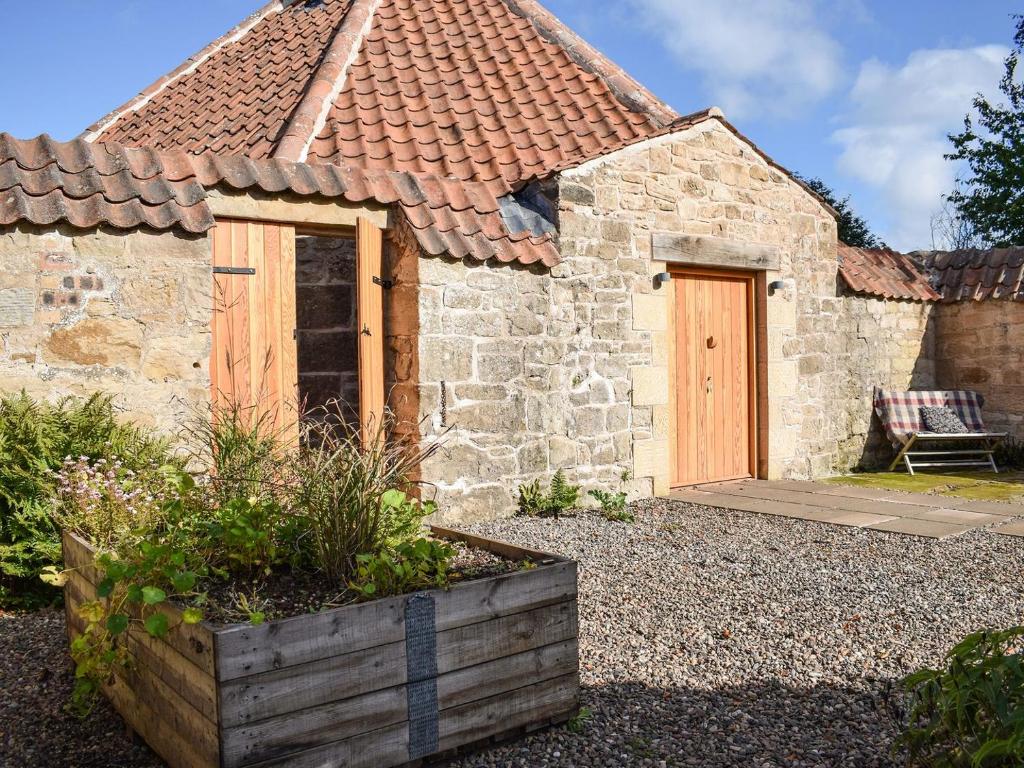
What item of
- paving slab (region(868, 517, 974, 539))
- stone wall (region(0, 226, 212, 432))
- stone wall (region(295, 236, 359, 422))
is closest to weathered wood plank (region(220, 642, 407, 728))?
stone wall (region(0, 226, 212, 432))

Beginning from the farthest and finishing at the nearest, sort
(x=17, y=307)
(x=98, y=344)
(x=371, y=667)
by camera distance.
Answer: (x=98, y=344) → (x=17, y=307) → (x=371, y=667)

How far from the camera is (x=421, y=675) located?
256 cm

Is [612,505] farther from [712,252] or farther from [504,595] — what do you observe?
[504,595]

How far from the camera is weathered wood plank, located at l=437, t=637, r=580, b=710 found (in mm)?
2615

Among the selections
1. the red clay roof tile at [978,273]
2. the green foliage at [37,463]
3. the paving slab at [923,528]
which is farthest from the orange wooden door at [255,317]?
the red clay roof tile at [978,273]

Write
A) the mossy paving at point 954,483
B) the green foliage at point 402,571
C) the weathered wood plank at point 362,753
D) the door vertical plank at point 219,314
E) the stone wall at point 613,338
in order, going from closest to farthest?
the weathered wood plank at point 362,753 → the green foliage at point 402,571 → the door vertical plank at point 219,314 → the stone wall at point 613,338 → the mossy paving at point 954,483

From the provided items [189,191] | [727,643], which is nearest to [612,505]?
[727,643]

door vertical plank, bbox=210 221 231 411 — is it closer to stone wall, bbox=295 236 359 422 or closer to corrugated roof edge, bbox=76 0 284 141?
stone wall, bbox=295 236 359 422

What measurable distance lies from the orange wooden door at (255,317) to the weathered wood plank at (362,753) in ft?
9.92

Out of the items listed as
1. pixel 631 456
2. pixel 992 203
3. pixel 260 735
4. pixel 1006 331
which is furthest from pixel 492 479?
pixel 992 203

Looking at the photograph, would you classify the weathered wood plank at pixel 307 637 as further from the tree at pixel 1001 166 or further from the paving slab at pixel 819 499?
the tree at pixel 1001 166

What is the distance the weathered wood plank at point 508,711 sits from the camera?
2619 millimetres

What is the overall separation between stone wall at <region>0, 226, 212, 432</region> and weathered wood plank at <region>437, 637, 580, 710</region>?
8.64 ft

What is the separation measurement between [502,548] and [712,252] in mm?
4891
